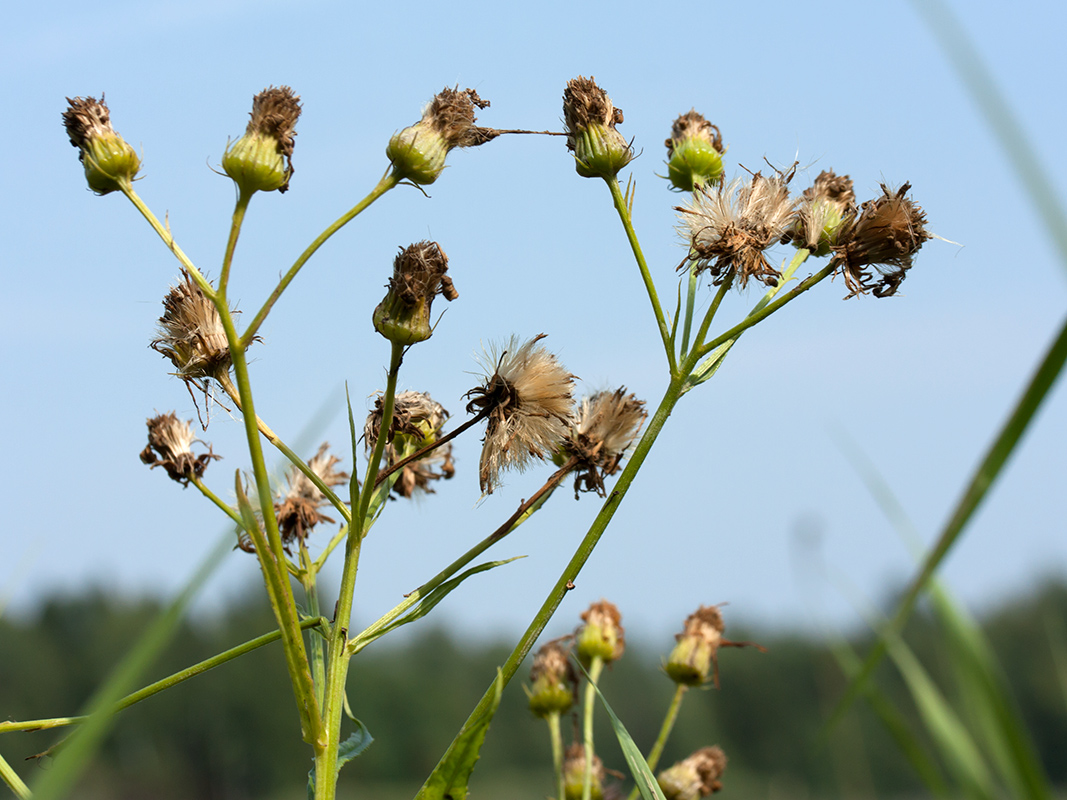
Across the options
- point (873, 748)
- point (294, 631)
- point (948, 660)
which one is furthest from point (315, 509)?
point (873, 748)

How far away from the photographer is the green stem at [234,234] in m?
1.62

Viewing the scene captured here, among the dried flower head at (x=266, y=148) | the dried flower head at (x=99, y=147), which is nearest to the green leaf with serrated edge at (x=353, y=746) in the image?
the dried flower head at (x=266, y=148)

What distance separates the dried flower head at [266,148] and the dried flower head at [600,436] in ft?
2.70

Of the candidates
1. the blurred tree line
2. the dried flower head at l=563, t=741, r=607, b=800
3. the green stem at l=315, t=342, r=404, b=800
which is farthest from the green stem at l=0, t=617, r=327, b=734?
the blurred tree line

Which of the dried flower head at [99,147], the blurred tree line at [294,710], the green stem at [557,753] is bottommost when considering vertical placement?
the blurred tree line at [294,710]

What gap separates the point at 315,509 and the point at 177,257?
2.67 ft

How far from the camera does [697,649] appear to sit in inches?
116

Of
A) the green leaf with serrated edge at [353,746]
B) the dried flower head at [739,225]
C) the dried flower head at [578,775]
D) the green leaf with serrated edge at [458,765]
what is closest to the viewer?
the green leaf with serrated edge at [458,765]

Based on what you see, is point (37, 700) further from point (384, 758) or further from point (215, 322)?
point (215, 322)

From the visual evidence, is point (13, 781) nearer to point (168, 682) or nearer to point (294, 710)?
point (168, 682)

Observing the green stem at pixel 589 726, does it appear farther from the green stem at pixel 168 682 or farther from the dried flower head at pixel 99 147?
the dried flower head at pixel 99 147

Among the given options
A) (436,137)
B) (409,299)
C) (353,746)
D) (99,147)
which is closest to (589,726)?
(353,746)

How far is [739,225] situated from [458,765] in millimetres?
1307

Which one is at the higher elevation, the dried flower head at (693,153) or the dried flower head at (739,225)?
the dried flower head at (693,153)
